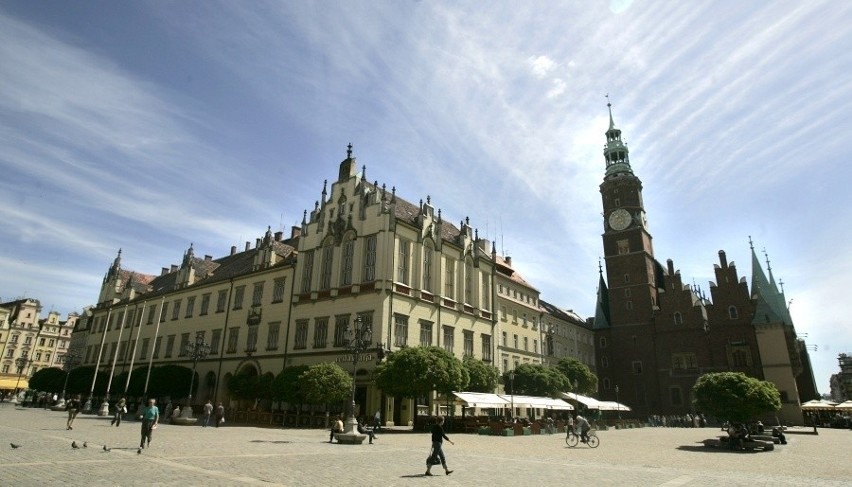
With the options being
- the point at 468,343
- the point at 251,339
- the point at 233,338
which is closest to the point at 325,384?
the point at 468,343

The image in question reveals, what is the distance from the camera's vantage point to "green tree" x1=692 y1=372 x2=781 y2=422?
25.0 meters

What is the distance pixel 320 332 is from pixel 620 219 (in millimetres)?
57368

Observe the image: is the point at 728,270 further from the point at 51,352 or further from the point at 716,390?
the point at 51,352

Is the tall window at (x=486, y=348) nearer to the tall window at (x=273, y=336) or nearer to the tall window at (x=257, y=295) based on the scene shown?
the tall window at (x=273, y=336)

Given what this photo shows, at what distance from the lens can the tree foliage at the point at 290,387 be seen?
32.9 metres

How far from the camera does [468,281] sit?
153 feet

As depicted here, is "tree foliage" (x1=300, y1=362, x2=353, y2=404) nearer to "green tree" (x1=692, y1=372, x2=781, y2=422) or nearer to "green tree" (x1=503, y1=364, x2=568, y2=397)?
"green tree" (x1=503, y1=364, x2=568, y2=397)

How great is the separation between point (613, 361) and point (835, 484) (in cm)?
6329

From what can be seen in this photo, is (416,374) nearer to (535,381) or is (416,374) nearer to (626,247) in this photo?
(535,381)

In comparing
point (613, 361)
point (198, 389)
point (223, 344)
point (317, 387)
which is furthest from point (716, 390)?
point (613, 361)

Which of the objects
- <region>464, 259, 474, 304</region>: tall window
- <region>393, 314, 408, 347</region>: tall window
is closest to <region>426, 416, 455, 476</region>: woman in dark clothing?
<region>393, 314, 408, 347</region>: tall window

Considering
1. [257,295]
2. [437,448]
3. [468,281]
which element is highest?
[468,281]

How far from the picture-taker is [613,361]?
73188mm

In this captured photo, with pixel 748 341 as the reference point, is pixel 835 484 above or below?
below
